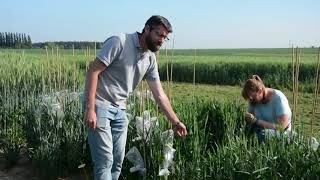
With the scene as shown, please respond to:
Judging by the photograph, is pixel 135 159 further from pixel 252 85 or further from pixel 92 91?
pixel 252 85

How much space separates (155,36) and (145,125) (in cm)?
117

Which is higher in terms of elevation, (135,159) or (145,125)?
(145,125)

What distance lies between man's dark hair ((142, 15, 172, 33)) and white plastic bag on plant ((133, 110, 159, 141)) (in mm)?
1127

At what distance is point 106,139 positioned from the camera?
11.1 feet

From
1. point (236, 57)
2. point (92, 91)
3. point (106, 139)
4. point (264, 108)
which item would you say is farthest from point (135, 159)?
point (236, 57)

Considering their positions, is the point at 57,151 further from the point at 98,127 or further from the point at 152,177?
the point at 98,127

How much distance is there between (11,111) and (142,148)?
7.92 ft

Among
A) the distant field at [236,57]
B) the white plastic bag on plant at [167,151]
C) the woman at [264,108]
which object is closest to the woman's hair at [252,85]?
the woman at [264,108]

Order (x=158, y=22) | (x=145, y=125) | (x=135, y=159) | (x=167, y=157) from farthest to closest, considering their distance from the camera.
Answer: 1. (x=145, y=125)
2. (x=135, y=159)
3. (x=167, y=157)
4. (x=158, y=22)

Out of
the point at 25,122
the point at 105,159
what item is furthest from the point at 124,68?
the point at 25,122

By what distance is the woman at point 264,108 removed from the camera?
4523 mm

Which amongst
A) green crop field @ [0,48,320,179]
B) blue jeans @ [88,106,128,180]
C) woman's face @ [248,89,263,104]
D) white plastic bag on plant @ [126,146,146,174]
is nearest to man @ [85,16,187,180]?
blue jeans @ [88,106,128,180]

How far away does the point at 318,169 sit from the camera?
10.7 ft

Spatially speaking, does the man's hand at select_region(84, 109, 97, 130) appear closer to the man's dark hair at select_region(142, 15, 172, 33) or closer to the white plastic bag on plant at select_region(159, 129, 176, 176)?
the man's dark hair at select_region(142, 15, 172, 33)
